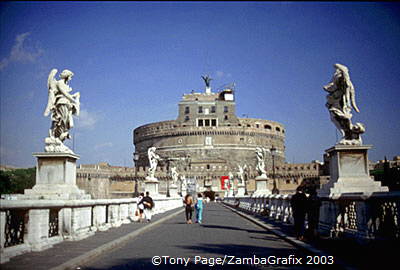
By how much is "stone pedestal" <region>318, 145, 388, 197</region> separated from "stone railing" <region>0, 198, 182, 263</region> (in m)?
5.73

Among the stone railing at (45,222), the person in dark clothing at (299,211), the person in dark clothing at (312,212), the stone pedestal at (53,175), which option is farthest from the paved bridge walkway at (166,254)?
the stone pedestal at (53,175)

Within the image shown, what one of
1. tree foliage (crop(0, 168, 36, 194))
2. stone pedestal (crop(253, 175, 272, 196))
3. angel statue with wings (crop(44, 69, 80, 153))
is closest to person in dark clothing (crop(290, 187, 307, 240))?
angel statue with wings (crop(44, 69, 80, 153))

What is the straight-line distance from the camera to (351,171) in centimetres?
944

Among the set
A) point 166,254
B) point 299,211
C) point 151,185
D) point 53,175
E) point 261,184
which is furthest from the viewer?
point 261,184

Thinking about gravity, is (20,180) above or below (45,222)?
above

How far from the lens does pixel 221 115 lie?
330ft

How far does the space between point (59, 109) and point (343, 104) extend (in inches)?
274

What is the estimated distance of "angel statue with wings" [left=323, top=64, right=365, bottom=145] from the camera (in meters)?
9.76

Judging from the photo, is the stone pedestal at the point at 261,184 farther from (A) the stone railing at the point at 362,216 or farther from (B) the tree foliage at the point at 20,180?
(B) the tree foliage at the point at 20,180

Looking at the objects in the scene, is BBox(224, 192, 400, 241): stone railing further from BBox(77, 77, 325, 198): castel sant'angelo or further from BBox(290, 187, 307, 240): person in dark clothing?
BBox(77, 77, 325, 198): castel sant'angelo

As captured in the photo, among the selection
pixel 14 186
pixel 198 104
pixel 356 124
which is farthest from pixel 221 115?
pixel 356 124

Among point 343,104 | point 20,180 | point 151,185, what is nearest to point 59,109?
point 343,104

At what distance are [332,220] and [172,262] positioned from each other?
4.13m

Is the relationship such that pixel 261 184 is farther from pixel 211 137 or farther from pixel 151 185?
pixel 211 137
